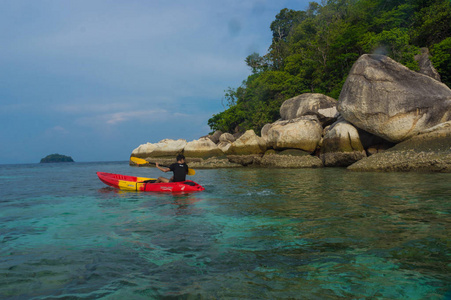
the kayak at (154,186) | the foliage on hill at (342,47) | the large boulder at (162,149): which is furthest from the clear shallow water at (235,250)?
the large boulder at (162,149)

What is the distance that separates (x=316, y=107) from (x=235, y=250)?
20570mm

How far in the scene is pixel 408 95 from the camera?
15.5 meters

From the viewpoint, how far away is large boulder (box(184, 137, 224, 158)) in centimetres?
2869

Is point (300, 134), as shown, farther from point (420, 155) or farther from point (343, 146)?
point (420, 155)

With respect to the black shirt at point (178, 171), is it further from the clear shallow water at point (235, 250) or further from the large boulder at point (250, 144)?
the large boulder at point (250, 144)

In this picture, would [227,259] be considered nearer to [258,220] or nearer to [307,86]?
[258,220]

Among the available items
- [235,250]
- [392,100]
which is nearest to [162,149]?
[392,100]

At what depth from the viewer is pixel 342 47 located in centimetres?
→ 2736

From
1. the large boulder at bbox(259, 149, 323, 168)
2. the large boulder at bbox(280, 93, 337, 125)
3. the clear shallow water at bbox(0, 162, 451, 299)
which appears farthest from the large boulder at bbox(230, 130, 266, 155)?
the clear shallow water at bbox(0, 162, 451, 299)

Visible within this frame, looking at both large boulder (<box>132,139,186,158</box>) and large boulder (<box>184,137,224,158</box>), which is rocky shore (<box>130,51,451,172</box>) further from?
large boulder (<box>132,139,186,158</box>)

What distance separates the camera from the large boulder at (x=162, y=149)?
3181 cm

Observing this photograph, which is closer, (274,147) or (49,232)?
(49,232)

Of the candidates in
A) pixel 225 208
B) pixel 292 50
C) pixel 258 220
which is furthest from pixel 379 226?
pixel 292 50

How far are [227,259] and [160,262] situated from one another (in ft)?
2.89
